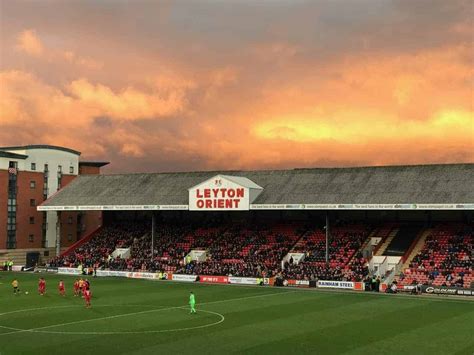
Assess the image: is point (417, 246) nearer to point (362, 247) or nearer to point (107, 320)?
point (362, 247)

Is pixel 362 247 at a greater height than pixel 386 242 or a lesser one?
lesser

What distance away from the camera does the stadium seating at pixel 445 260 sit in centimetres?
5991

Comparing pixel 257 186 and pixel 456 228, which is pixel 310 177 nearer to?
pixel 257 186

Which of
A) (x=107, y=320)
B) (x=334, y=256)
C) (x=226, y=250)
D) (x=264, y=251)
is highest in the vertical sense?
(x=226, y=250)

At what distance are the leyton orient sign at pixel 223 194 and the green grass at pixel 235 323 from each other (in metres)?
18.1

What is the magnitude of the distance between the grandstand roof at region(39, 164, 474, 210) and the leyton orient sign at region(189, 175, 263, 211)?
3.56 ft

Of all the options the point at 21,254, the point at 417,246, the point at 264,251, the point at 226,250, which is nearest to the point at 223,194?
the point at 226,250

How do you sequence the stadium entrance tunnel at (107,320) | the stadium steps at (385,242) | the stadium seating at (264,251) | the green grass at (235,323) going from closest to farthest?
the green grass at (235,323) < the stadium entrance tunnel at (107,320) < the stadium seating at (264,251) < the stadium steps at (385,242)

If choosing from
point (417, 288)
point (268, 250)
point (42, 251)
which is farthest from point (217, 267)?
point (42, 251)

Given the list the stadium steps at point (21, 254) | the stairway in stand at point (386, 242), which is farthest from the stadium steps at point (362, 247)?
the stadium steps at point (21, 254)

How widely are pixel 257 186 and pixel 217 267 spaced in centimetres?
1140

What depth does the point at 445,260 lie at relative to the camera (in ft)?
209

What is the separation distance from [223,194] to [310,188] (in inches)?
389

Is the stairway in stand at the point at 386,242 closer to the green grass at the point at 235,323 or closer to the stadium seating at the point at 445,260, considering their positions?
the stadium seating at the point at 445,260
